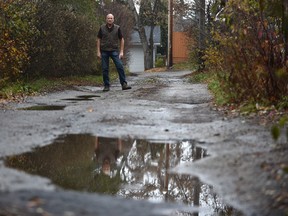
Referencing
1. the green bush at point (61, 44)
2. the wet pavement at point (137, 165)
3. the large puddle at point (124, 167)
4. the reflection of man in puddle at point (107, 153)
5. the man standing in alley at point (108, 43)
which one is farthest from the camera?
the green bush at point (61, 44)

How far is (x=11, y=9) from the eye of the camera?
11703mm

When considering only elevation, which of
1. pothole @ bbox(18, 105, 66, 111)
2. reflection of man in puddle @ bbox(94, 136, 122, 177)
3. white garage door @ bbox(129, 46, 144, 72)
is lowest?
white garage door @ bbox(129, 46, 144, 72)

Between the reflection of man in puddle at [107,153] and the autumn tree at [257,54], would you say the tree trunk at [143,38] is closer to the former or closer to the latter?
the autumn tree at [257,54]

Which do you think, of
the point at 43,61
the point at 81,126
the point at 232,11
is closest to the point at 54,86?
the point at 43,61

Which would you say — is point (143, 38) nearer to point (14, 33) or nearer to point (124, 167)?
point (14, 33)

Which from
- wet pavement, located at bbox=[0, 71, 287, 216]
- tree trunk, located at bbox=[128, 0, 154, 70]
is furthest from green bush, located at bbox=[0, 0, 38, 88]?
tree trunk, located at bbox=[128, 0, 154, 70]

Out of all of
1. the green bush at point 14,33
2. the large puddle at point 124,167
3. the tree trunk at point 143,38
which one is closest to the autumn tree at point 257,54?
the large puddle at point 124,167

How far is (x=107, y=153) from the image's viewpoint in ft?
17.0

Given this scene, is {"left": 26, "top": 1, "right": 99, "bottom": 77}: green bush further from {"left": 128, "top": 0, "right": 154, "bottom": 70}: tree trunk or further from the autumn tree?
{"left": 128, "top": 0, "right": 154, "bottom": 70}: tree trunk

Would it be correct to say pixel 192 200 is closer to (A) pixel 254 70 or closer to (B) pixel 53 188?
(B) pixel 53 188

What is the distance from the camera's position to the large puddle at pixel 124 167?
3896 mm

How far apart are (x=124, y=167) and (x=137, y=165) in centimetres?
15

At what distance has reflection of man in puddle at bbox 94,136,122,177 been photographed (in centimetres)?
461

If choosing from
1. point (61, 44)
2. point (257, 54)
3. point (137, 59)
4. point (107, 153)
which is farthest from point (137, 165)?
point (137, 59)
